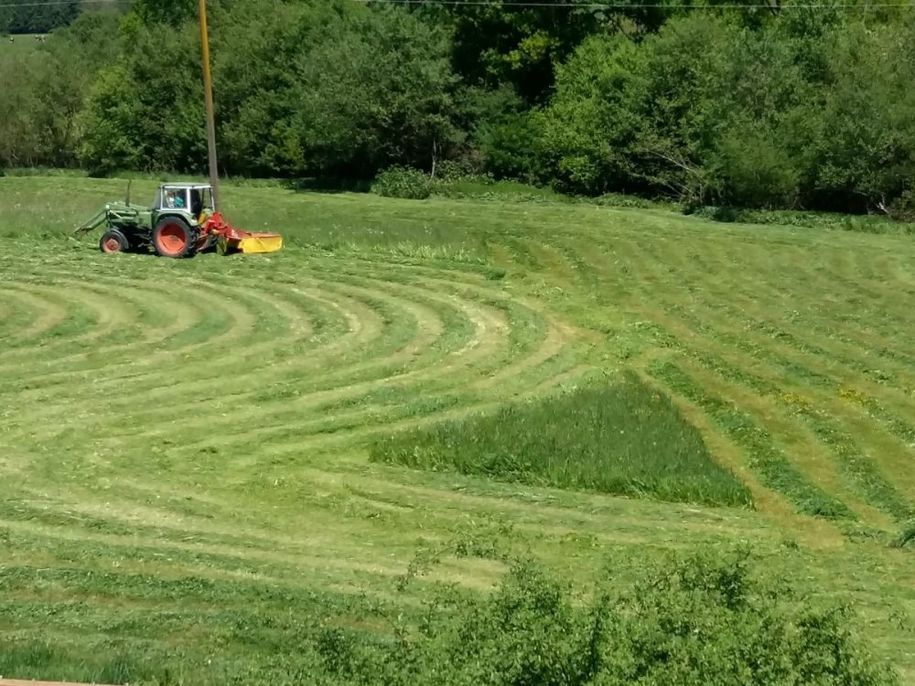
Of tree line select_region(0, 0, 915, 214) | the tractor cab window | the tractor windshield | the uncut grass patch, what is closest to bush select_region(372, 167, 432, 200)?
tree line select_region(0, 0, 915, 214)

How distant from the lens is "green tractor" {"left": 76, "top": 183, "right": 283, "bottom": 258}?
28047 millimetres

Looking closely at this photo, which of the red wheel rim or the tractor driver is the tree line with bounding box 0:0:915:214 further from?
the red wheel rim

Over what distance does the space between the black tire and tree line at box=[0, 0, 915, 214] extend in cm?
1833

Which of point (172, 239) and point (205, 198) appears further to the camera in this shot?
point (205, 198)

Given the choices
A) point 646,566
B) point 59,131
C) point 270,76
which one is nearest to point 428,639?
point 646,566

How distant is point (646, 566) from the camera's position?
368 inches

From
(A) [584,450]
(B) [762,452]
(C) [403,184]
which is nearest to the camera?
(A) [584,450]

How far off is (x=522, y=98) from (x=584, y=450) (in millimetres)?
36467

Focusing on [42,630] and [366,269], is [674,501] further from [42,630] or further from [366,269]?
[366,269]

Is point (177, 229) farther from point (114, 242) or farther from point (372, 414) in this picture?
point (372, 414)

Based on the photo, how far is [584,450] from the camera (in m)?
15.1

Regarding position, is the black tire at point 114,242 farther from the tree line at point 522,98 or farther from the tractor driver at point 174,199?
the tree line at point 522,98

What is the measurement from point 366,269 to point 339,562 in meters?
15.9

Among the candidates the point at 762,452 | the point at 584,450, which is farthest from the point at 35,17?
the point at 762,452
